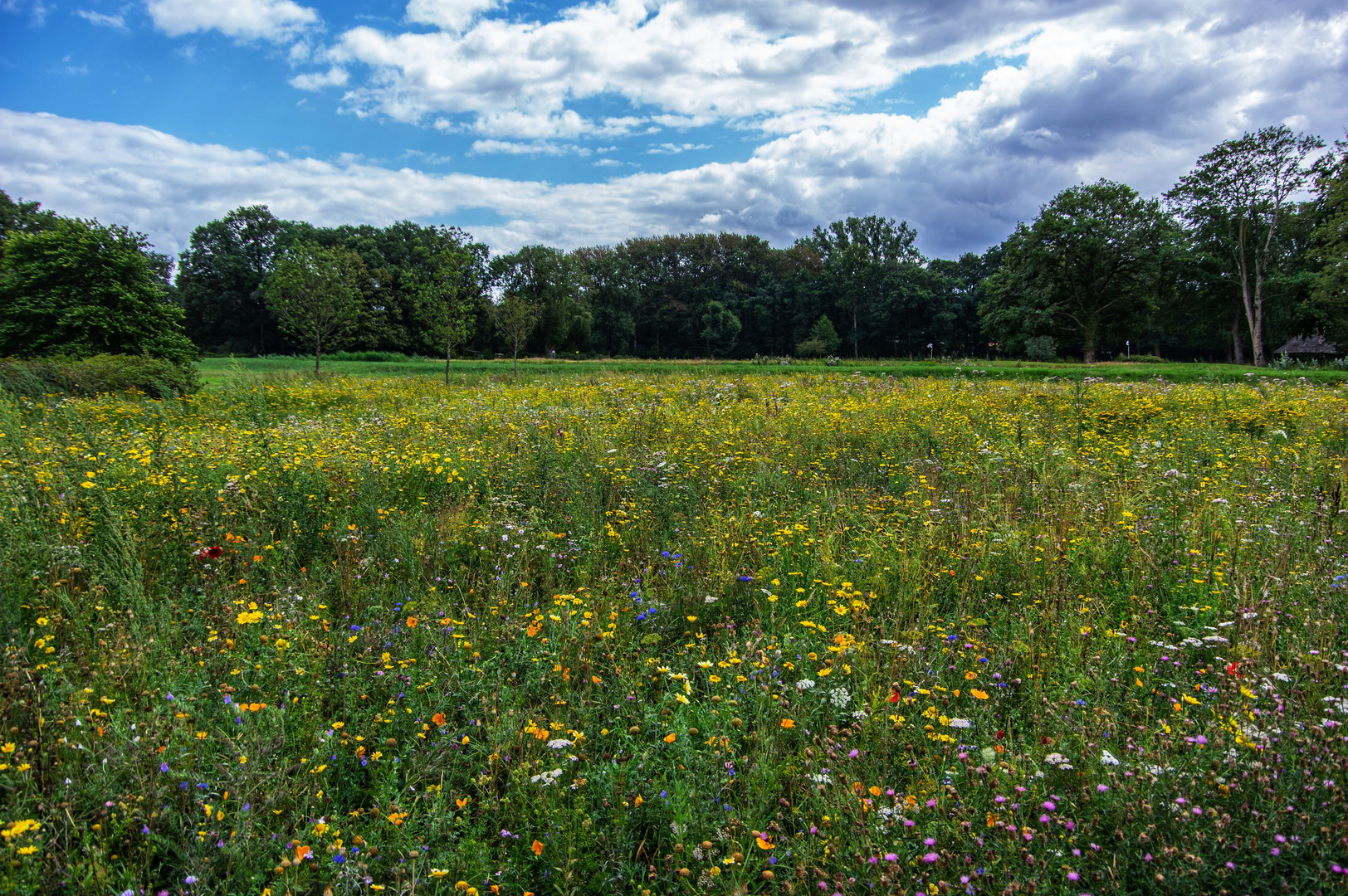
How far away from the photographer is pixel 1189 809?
2.12m

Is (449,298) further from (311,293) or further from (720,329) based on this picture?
(720,329)

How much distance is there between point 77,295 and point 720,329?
6267 centimetres

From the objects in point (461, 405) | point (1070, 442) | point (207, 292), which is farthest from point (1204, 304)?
point (207, 292)

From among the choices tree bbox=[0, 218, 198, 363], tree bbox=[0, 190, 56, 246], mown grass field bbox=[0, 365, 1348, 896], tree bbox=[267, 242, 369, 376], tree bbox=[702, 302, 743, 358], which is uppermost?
tree bbox=[0, 190, 56, 246]

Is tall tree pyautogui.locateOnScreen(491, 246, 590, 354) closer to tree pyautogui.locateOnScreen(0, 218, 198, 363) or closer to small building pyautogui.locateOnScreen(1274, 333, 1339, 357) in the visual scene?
tree pyautogui.locateOnScreen(0, 218, 198, 363)

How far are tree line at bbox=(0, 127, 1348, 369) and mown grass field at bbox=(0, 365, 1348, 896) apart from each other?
1405cm

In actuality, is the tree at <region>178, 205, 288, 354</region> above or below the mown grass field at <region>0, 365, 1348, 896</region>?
above

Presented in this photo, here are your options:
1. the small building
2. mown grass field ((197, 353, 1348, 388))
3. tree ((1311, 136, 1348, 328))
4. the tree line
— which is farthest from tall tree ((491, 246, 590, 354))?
the small building

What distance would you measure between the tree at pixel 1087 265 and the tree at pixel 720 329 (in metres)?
31.6

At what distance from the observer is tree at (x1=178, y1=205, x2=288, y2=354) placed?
67.1 meters

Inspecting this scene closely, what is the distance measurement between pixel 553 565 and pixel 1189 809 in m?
3.95

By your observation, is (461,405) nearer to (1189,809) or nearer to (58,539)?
(58,539)

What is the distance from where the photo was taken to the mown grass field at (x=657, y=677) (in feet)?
7.18

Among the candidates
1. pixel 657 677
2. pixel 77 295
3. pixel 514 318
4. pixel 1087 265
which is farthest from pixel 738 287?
pixel 657 677
